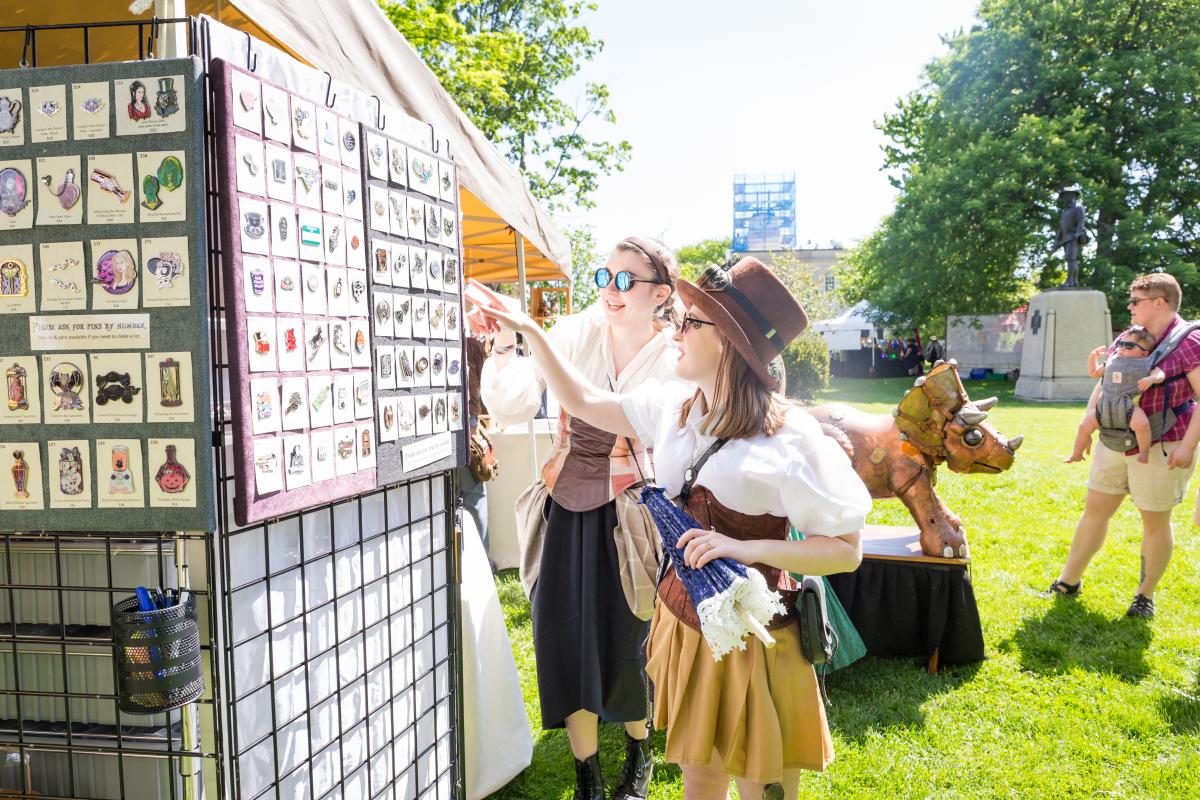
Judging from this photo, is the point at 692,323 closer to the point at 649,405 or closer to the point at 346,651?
the point at 649,405

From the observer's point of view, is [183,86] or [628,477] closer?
[183,86]

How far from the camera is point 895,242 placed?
2509 centimetres

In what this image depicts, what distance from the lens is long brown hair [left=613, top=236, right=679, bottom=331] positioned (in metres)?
2.96

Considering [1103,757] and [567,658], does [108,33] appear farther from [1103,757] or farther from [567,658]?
[1103,757]

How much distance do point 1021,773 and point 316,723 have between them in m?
2.85

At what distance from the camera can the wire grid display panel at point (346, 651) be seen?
1.71 m

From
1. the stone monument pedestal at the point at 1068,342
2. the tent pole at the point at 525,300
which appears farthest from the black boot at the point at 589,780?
the stone monument pedestal at the point at 1068,342

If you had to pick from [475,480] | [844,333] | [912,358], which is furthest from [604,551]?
[844,333]

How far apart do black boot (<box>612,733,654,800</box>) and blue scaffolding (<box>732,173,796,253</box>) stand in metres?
115

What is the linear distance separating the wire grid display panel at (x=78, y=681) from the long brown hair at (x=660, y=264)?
1.87 metres

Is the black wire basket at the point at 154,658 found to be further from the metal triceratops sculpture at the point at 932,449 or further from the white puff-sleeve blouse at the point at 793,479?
the metal triceratops sculpture at the point at 932,449

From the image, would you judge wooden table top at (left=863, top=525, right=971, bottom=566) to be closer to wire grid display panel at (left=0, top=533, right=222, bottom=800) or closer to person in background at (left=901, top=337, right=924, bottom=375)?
wire grid display panel at (left=0, top=533, right=222, bottom=800)

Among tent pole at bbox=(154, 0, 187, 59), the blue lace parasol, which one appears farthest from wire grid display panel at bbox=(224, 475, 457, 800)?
tent pole at bbox=(154, 0, 187, 59)

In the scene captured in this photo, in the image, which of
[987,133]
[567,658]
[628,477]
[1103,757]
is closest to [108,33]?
[628,477]
